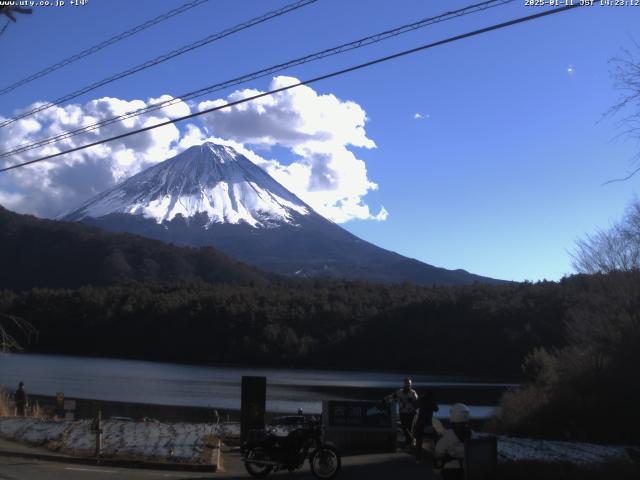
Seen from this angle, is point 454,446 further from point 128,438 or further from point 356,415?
point 128,438

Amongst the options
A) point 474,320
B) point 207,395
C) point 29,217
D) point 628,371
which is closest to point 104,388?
point 207,395

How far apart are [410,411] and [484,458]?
6492 millimetres

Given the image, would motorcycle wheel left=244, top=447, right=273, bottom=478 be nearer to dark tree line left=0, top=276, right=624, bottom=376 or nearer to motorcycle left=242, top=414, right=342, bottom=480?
motorcycle left=242, top=414, right=342, bottom=480

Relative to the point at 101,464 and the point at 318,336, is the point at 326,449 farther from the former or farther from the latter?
the point at 318,336

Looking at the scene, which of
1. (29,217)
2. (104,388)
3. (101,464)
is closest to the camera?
(101,464)

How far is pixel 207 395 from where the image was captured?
44.9m

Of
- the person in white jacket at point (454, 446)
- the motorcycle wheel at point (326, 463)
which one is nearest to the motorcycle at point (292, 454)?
the motorcycle wheel at point (326, 463)

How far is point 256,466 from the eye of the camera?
12.0 meters

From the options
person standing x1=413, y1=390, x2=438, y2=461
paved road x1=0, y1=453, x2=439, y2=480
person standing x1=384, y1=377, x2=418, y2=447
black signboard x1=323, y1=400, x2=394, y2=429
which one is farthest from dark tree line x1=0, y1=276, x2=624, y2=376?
paved road x1=0, y1=453, x2=439, y2=480

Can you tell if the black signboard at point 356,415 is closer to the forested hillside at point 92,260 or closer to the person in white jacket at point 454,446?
the person in white jacket at point 454,446

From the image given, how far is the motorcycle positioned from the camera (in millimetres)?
11633

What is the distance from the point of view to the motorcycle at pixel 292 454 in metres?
11.6

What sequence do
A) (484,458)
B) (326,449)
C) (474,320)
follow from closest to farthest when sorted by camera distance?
(484,458) < (326,449) < (474,320)

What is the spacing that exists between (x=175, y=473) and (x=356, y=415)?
375 cm
